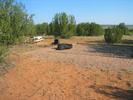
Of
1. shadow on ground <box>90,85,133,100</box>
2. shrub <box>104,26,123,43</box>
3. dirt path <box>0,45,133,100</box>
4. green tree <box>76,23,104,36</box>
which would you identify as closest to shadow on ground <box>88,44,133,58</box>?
dirt path <box>0,45,133,100</box>

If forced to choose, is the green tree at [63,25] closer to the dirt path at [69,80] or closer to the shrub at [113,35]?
the shrub at [113,35]

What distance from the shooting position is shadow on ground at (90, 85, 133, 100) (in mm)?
10336

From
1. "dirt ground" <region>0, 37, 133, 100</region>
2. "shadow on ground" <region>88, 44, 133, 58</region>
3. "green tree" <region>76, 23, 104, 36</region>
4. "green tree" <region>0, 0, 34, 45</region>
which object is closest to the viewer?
"dirt ground" <region>0, 37, 133, 100</region>

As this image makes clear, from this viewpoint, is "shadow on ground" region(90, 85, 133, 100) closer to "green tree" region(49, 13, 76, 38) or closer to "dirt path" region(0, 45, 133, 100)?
"dirt path" region(0, 45, 133, 100)

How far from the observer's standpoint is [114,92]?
35.4 ft

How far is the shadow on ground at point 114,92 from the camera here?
1034 cm

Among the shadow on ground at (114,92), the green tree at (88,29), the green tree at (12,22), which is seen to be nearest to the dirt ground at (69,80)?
the shadow on ground at (114,92)

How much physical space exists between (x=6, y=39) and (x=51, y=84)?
3.47 meters

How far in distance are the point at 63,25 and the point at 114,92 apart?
93.9 ft

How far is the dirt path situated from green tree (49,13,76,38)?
22770 mm

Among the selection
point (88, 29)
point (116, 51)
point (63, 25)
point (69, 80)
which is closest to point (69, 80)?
point (69, 80)

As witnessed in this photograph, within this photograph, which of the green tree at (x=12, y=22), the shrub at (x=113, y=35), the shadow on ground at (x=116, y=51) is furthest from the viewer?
the shrub at (x=113, y=35)

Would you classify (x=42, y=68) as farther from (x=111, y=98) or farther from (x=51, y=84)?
(x=111, y=98)

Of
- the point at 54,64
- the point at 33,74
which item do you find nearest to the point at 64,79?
the point at 33,74
